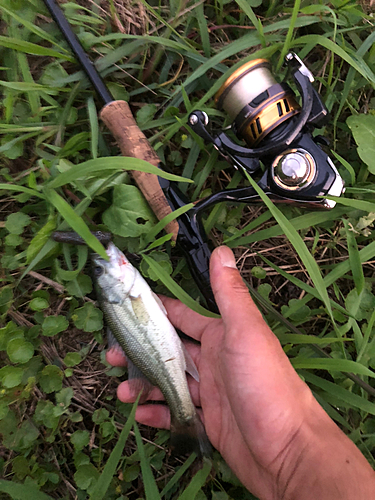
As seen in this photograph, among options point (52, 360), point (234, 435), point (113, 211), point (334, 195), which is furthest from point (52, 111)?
point (234, 435)

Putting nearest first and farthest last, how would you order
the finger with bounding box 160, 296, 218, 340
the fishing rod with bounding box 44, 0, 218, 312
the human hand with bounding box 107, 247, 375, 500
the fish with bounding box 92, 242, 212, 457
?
the human hand with bounding box 107, 247, 375, 500, the fishing rod with bounding box 44, 0, 218, 312, the fish with bounding box 92, 242, 212, 457, the finger with bounding box 160, 296, 218, 340

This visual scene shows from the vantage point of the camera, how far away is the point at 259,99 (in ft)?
6.30

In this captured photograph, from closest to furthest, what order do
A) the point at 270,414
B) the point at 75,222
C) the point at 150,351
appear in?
1. the point at 270,414
2. the point at 75,222
3. the point at 150,351

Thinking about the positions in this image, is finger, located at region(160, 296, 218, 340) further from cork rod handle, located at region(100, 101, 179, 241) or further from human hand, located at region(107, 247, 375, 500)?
cork rod handle, located at region(100, 101, 179, 241)

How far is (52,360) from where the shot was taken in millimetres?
2486

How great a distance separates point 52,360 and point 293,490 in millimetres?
1764

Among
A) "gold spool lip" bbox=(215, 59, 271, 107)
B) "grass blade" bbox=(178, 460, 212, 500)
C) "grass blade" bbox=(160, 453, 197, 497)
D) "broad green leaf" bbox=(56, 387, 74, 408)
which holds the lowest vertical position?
"grass blade" bbox=(160, 453, 197, 497)

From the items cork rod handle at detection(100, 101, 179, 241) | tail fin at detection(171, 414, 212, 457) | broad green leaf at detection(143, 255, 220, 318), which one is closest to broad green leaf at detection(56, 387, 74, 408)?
tail fin at detection(171, 414, 212, 457)

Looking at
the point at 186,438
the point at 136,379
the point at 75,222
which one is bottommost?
the point at 186,438

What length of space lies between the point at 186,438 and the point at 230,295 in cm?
105

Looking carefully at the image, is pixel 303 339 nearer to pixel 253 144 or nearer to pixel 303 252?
pixel 303 252

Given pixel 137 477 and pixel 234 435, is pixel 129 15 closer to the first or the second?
pixel 234 435

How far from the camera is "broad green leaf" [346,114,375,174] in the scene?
229 cm

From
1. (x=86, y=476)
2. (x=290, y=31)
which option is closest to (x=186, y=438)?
(x=86, y=476)
